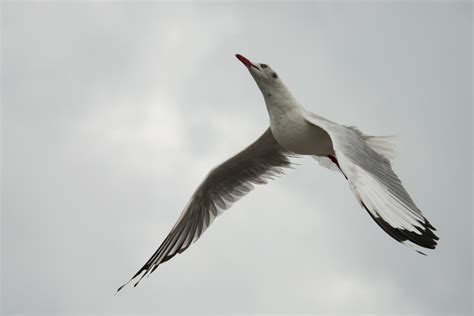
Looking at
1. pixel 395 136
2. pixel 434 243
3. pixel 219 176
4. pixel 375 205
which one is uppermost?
pixel 219 176

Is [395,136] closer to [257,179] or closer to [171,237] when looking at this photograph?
[257,179]

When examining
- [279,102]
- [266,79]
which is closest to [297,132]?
[279,102]

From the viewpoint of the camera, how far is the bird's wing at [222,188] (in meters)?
6.61

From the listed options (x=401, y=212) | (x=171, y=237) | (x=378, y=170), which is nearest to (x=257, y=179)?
(x=171, y=237)

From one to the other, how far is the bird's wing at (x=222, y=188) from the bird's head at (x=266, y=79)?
84 cm

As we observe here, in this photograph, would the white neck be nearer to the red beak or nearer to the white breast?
the white breast

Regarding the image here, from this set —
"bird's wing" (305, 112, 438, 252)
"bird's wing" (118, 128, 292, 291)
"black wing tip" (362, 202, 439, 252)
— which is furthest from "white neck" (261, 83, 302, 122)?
"black wing tip" (362, 202, 439, 252)

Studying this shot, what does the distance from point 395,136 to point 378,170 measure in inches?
68.3

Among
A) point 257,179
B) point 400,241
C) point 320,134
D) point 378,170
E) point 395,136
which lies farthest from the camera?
point 257,179

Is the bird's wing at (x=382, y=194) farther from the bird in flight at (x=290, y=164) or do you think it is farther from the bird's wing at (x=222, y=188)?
the bird's wing at (x=222, y=188)

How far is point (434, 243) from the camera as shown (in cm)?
405

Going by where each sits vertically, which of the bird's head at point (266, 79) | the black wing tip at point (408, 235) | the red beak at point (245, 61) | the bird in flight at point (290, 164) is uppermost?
the red beak at point (245, 61)

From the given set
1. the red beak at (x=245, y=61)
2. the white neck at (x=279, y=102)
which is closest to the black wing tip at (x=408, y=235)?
the white neck at (x=279, y=102)

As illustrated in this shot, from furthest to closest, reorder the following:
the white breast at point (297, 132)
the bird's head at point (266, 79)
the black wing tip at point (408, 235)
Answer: the bird's head at point (266, 79) < the white breast at point (297, 132) < the black wing tip at point (408, 235)
